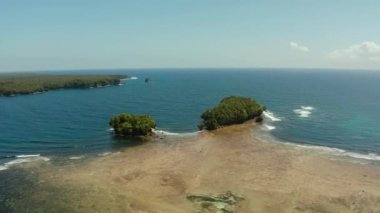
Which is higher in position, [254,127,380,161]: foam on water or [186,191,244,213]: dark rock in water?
[254,127,380,161]: foam on water

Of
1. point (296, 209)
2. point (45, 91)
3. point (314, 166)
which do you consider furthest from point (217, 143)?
point (45, 91)

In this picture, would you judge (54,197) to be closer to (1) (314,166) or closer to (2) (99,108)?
(1) (314,166)

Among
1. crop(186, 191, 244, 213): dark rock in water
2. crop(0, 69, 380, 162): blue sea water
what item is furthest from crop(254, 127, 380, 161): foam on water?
crop(186, 191, 244, 213): dark rock in water

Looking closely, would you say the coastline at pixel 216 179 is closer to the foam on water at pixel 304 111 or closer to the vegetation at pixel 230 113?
the vegetation at pixel 230 113

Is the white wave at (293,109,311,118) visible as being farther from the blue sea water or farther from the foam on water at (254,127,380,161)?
the foam on water at (254,127,380,161)

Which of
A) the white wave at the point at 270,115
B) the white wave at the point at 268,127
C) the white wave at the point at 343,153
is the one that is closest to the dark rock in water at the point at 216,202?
the white wave at the point at 343,153
